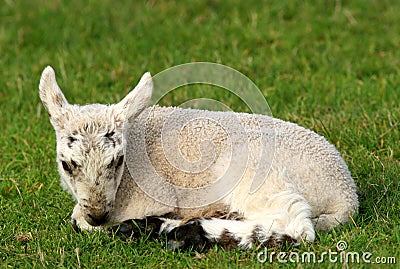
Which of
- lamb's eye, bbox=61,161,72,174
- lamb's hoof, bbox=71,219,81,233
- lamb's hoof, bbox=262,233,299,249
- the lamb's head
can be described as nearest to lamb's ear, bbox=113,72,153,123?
the lamb's head

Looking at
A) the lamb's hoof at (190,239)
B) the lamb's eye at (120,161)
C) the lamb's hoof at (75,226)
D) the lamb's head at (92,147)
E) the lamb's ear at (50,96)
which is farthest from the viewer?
the lamb's hoof at (75,226)

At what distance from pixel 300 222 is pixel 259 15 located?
273 inches

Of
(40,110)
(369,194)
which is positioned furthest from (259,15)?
(369,194)

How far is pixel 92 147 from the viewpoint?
565 centimetres

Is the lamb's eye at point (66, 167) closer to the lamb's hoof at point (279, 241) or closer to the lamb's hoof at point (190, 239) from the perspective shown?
the lamb's hoof at point (190, 239)

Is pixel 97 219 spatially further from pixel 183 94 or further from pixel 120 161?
pixel 183 94

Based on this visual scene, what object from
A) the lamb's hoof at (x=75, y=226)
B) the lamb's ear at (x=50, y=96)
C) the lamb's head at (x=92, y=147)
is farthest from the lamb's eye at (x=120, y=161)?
the lamb's hoof at (x=75, y=226)

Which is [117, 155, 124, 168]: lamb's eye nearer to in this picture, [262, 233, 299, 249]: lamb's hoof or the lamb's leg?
the lamb's leg

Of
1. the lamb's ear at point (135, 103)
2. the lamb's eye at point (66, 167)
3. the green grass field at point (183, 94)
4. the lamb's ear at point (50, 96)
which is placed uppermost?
the lamb's ear at point (50, 96)

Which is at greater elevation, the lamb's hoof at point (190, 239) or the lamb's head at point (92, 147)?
the lamb's head at point (92, 147)

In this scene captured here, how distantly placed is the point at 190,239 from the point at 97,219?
2.38 ft

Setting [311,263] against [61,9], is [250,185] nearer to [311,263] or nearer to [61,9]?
[311,263]

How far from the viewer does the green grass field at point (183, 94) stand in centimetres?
590

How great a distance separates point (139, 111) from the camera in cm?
611
